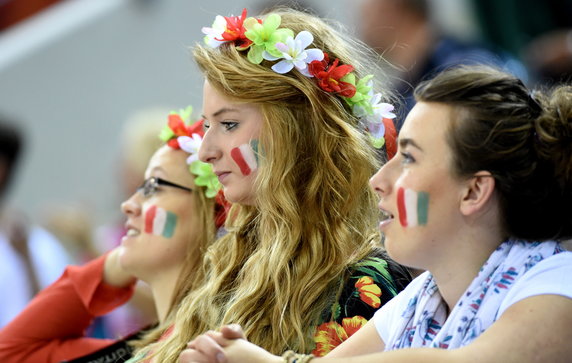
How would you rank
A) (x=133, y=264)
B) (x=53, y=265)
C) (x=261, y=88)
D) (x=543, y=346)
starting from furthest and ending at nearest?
(x=53, y=265) < (x=133, y=264) < (x=261, y=88) < (x=543, y=346)

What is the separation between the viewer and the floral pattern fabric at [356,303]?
2.37 m

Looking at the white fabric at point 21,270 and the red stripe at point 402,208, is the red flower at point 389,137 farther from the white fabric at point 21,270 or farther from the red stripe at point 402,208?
the white fabric at point 21,270

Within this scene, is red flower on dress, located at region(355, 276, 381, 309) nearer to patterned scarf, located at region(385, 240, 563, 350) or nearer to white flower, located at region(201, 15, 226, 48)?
patterned scarf, located at region(385, 240, 563, 350)

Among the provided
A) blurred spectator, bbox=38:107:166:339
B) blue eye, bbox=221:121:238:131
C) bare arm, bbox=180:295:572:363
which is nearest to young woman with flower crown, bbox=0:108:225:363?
blurred spectator, bbox=38:107:166:339

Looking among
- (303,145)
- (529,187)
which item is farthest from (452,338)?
(303,145)

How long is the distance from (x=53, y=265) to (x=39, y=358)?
1.91 metres

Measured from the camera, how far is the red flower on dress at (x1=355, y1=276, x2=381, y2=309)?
2426 millimetres

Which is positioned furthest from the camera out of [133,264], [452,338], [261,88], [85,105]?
[85,105]

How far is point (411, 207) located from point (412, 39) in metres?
3.03

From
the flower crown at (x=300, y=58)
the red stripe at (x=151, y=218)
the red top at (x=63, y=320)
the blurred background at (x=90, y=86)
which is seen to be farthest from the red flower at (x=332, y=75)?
the blurred background at (x=90, y=86)

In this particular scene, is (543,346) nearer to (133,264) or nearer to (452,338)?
(452,338)

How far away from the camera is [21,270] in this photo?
16.2ft

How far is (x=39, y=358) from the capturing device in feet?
11.0

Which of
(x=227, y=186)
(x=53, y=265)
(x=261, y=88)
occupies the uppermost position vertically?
(x=261, y=88)
